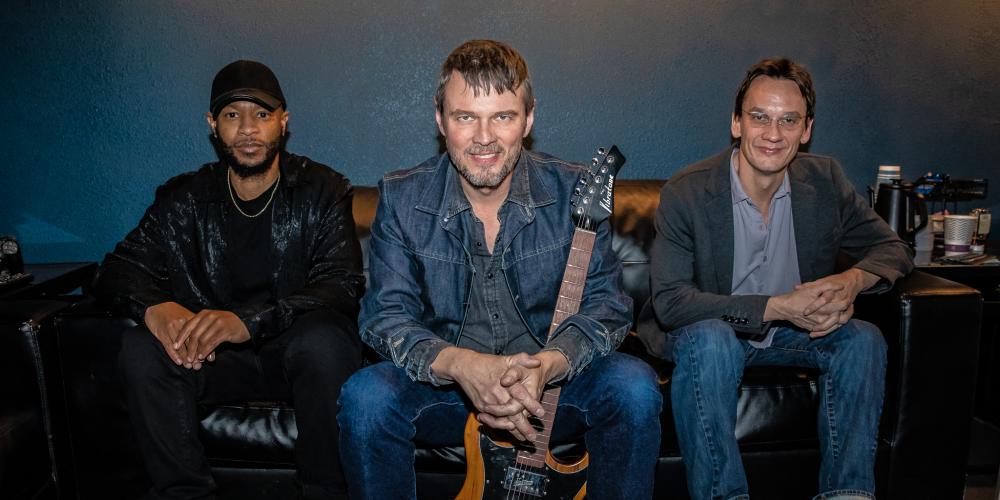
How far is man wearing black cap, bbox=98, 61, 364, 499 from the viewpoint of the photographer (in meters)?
1.90

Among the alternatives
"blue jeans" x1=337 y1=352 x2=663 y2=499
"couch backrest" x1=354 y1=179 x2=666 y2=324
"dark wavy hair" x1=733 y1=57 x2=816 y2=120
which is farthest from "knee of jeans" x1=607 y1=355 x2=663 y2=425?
"dark wavy hair" x1=733 y1=57 x2=816 y2=120

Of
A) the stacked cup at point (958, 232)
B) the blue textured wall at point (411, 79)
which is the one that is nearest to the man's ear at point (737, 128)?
the blue textured wall at point (411, 79)

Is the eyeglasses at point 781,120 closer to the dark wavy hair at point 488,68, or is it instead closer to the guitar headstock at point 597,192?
the guitar headstock at point 597,192

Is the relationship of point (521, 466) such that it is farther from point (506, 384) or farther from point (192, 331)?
point (192, 331)

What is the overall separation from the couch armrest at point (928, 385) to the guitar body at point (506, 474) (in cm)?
97

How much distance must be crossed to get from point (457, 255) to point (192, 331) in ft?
2.43

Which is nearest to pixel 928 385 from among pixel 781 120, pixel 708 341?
pixel 708 341

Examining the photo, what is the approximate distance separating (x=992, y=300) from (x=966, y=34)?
3.85ft

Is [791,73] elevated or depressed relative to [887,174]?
elevated

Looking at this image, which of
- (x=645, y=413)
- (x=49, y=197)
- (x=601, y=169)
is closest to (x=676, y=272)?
(x=601, y=169)

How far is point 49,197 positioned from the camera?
9.19 feet

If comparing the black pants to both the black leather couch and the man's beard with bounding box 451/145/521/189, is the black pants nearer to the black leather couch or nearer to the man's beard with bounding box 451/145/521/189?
the black leather couch

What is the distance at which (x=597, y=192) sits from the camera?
6.09 feet

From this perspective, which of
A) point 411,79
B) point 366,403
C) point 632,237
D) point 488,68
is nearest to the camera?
point 366,403
